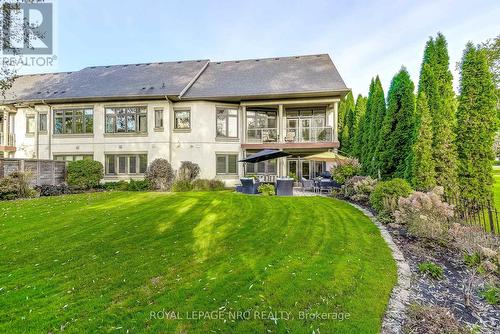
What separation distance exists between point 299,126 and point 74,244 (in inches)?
666

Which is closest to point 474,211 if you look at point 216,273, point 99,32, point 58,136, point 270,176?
point 216,273

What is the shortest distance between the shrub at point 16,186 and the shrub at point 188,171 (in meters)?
7.21

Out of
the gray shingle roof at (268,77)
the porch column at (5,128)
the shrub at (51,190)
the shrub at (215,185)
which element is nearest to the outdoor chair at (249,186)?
the shrub at (215,185)

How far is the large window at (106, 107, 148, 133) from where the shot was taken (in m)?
18.9

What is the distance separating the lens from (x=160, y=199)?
36.1 feet

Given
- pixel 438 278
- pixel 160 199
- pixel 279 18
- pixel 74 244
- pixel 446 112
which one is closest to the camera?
pixel 438 278

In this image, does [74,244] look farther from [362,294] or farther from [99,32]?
[99,32]

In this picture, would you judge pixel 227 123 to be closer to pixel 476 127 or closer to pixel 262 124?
pixel 262 124

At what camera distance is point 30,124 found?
786 inches

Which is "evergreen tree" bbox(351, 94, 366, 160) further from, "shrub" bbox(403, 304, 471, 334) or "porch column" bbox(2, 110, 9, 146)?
"porch column" bbox(2, 110, 9, 146)

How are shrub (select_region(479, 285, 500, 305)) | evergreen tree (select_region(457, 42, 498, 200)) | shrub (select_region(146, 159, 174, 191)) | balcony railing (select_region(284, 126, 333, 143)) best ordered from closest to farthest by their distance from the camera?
shrub (select_region(479, 285, 500, 305)) → evergreen tree (select_region(457, 42, 498, 200)) → shrub (select_region(146, 159, 174, 191)) → balcony railing (select_region(284, 126, 333, 143))

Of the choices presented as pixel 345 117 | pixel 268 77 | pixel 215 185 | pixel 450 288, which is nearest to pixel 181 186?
pixel 215 185

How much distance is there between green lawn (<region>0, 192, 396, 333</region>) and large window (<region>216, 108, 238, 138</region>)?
11291mm

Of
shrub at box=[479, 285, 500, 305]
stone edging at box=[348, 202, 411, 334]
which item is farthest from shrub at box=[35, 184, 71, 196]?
shrub at box=[479, 285, 500, 305]
